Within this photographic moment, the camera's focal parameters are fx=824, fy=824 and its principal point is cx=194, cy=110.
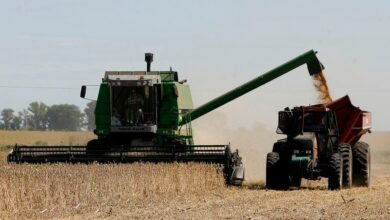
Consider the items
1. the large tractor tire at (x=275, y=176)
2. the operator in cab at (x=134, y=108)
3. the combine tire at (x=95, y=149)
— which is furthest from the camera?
the operator in cab at (x=134, y=108)

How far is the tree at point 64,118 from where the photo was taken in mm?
134875

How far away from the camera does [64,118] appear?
13775 cm

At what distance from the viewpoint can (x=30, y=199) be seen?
41.1 ft

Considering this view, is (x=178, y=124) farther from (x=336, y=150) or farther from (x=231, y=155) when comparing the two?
(x=336, y=150)

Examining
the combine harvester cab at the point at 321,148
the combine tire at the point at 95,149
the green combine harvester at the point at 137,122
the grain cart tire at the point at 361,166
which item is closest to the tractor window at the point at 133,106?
the green combine harvester at the point at 137,122

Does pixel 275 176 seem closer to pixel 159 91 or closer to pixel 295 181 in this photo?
pixel 295 181

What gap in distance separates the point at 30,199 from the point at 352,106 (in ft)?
28.7

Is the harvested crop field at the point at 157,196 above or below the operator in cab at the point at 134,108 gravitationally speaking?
below

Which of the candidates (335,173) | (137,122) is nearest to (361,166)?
(335,173)

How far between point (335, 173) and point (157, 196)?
13.1 ft

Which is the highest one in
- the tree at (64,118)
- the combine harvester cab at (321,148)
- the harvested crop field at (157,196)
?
the tree at (64,118)

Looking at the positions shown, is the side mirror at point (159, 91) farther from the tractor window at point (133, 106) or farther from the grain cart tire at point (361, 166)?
the grain cart tire at point (361, 166)

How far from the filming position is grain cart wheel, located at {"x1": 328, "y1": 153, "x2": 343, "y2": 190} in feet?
54.7

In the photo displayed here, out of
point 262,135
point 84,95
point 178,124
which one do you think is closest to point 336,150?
point 178,124
